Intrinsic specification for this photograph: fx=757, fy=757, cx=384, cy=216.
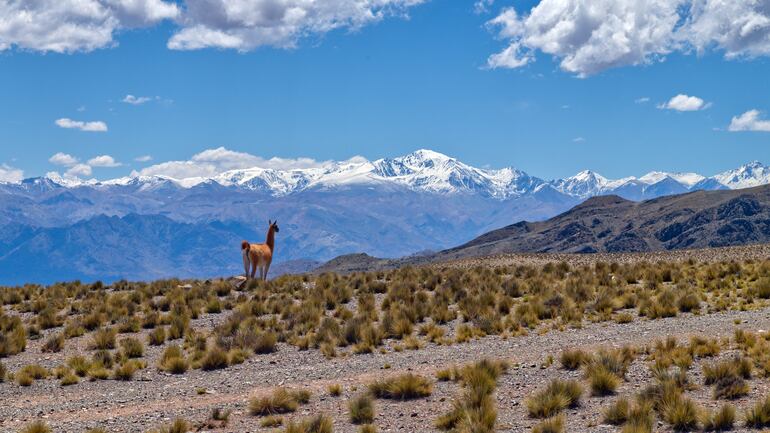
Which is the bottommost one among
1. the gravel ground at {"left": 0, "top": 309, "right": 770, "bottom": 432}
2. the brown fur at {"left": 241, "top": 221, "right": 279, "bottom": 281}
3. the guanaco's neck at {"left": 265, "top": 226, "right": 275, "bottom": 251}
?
the gravel ground at {"left": 0, "top": 309, "right": 770, "bottom": 432}

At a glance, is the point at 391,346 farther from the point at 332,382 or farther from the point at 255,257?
the point at 255,257

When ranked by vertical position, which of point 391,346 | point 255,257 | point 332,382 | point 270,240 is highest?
point 270,240

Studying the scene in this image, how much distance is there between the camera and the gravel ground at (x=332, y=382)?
13.0 m

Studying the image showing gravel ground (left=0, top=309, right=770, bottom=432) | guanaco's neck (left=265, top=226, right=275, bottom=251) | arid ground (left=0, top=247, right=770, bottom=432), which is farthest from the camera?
guanaco's neck (left=265, top=226, right=275, bottom=251)

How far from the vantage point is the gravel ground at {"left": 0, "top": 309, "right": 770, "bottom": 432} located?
12984 mm

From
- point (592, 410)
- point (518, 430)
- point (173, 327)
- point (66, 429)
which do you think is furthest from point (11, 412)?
point (592, 410)

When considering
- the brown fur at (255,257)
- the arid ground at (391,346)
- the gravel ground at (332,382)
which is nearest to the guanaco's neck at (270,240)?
the brown fur at (255,257)


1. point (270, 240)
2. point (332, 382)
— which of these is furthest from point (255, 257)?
point (332, 382)

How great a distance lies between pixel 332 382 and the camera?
15844 mm

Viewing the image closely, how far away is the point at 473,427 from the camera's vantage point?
37.5 feet

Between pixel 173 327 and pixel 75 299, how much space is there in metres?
9.23

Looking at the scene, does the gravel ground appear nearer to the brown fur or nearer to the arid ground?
the arid ground

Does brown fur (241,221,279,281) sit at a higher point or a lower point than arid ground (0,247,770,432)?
higher

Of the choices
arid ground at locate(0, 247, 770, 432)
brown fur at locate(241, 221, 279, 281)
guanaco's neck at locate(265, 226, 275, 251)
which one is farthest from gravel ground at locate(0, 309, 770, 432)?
guanaco's neck at locate(265, 226, 275, 251)
